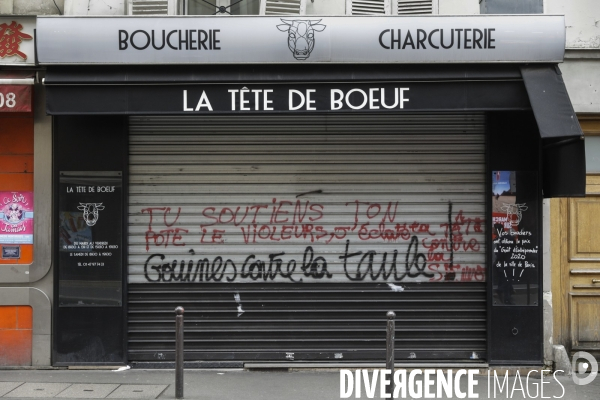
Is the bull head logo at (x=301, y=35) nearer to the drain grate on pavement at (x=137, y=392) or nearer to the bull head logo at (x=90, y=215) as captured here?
the bull head logo at (x=90, y=215)

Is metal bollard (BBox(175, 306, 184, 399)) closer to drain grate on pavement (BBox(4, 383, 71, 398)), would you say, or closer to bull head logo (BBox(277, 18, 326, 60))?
drain grate on pavement (BBox(4, 383, 71, 398))

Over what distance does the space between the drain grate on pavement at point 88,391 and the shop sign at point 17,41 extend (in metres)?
4.28

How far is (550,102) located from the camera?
9211 mm

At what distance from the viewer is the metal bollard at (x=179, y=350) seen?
8211 mm

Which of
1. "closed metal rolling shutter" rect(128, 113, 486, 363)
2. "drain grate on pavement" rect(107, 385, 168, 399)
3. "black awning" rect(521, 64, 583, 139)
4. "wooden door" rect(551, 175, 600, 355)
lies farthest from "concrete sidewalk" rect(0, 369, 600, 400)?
"black awning" rect(521, 64, 583, 139)

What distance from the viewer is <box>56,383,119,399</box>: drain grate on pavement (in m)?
8.73

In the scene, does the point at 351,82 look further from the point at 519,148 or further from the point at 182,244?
the point at 182,244

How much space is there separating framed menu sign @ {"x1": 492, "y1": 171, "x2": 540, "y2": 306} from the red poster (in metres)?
6.34

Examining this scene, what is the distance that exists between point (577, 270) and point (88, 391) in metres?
6.81

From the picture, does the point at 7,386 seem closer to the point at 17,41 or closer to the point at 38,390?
the point at 38,390

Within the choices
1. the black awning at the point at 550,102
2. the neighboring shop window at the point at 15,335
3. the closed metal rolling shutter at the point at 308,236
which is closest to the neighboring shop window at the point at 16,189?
the neighboring shop window at the point at 15,335

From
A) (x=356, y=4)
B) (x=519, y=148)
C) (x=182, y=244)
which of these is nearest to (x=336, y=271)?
(x=182, y=244)

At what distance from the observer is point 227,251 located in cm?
1032

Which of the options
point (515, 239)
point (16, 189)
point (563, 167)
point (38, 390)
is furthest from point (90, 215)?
point (563, 167)
